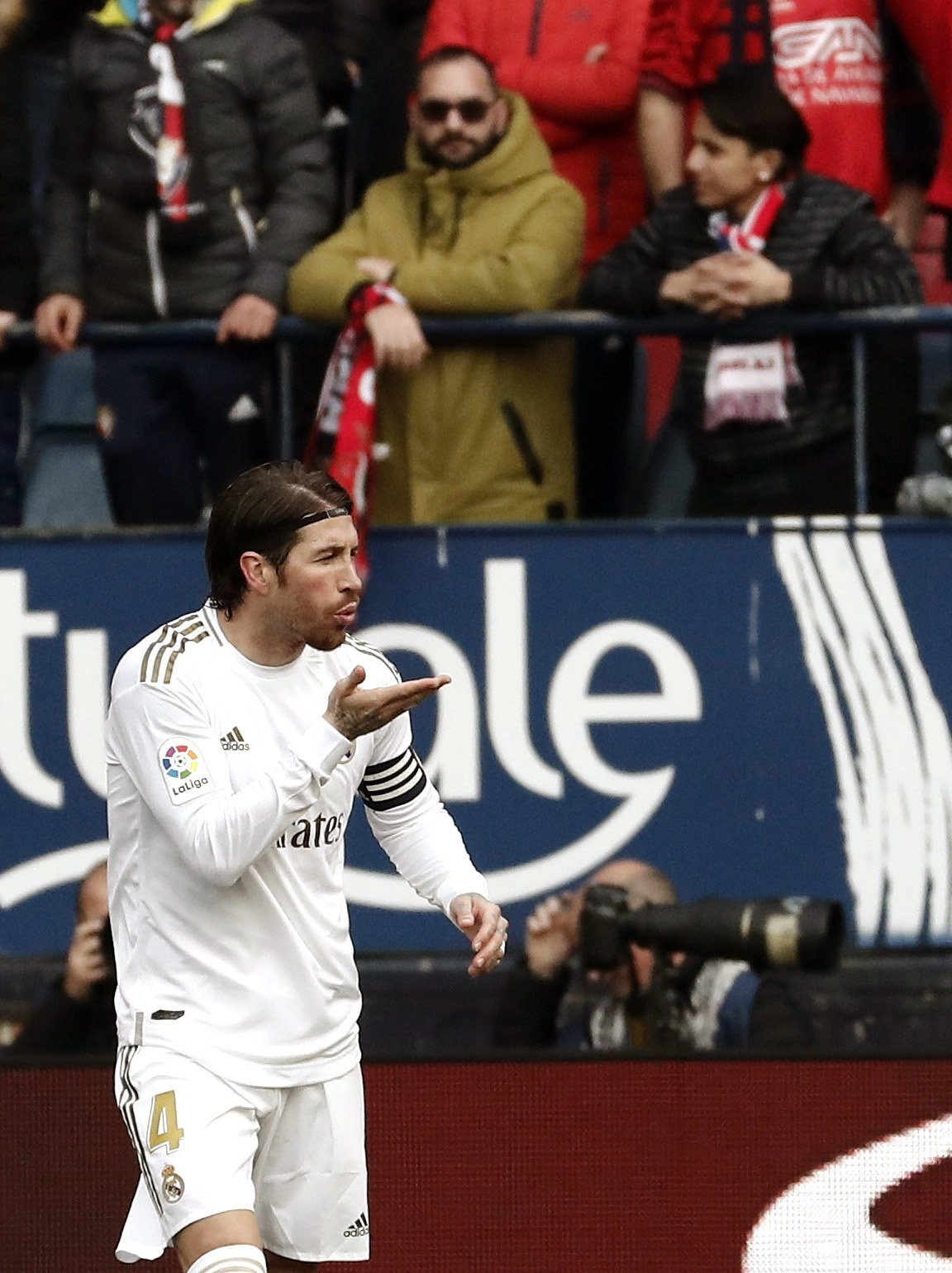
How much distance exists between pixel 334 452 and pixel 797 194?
54.7 inches

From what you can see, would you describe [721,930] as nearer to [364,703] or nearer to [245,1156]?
[245,1156]

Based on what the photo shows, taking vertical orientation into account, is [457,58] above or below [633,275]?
above

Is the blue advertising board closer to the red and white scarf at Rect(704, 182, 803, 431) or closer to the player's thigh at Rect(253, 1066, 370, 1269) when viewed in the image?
the red and white scarf at Rect(704, 182, 803, 431)

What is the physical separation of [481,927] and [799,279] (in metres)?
2.83

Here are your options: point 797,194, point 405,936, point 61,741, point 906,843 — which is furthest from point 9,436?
point 906,843

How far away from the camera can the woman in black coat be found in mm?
6238

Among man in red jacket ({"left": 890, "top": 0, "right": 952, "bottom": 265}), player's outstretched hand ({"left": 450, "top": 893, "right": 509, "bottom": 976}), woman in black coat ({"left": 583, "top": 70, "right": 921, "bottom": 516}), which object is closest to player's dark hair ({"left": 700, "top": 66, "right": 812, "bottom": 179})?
woman in black coat ({"left": 583, "top": 70, "right": 921, "bottom": 516})

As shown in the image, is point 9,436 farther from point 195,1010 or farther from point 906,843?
point 195,1010

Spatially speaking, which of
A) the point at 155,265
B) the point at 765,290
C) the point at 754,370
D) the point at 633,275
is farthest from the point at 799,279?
the point at 155,265

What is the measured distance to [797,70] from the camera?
21.9 ft

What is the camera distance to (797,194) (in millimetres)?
6281

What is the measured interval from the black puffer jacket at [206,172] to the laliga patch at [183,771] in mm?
3034

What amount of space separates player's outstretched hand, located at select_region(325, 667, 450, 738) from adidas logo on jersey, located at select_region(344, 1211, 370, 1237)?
89 cm

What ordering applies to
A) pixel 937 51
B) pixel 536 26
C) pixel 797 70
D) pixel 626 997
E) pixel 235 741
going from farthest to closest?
pixel 536 26 < pixel 797 70 < pixel 937 51 < pixel 626 997 < pixel 235 741
